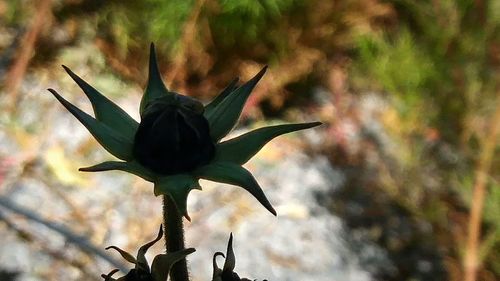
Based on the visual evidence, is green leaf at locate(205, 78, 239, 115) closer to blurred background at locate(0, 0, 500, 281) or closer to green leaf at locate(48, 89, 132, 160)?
green leaf at locate(48, 89, 132, 160)

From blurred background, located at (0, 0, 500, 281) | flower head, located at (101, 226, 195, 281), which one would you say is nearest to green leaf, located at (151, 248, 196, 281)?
flower head, located at (101, 226, 195, 281)

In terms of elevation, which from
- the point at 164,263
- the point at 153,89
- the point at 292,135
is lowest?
the point at 164,263

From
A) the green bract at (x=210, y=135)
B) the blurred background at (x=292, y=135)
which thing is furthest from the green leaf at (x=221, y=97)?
the blurred background at (x=292, y=135)

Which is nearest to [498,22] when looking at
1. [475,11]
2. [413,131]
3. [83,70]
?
[475,11]

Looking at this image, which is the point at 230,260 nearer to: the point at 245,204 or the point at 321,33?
the point at 245,204

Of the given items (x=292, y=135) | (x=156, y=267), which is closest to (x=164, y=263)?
(x=156, y=267)

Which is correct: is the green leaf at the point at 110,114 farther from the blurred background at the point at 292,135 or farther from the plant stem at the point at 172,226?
the blurred background at the point at 292,135

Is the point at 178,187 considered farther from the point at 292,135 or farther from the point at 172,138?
the point at 292,135
